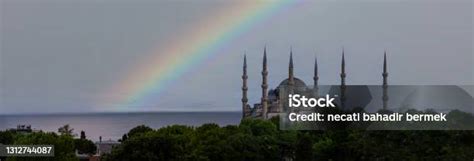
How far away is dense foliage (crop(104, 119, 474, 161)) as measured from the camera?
41156 mm

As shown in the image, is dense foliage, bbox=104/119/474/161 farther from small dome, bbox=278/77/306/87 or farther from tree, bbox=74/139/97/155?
small dome, bbox=278/77/306/87

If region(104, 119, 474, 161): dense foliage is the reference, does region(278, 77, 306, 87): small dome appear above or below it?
above

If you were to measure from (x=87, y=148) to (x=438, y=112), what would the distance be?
35467mm

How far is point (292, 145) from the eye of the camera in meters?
57.8

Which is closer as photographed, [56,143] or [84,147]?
[56,143]

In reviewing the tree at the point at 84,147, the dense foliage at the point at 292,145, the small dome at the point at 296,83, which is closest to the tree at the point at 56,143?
the dense foliage at the point at 292,145

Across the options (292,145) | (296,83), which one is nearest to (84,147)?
(292,145)

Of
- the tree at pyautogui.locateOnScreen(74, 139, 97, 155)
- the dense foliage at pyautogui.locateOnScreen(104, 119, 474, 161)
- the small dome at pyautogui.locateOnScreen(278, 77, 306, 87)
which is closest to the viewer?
the dense foliage at pyautogui.locateOnScreen(104, 119, 474, 161)

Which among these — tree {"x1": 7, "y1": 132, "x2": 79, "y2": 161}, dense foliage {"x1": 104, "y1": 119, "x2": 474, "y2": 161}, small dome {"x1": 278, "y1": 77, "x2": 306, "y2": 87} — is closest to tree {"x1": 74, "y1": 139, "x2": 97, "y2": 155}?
dense foliage {"x1": 104, "y1": 119, "x2": 474, "y2": 161}

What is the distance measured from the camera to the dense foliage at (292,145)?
41156mm

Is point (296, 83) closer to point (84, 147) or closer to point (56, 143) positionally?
point (84, 147)

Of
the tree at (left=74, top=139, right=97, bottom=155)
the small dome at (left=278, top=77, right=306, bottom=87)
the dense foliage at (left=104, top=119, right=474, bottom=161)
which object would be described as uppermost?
the small dome at (left=278, top=77, right=306, bottom=87)

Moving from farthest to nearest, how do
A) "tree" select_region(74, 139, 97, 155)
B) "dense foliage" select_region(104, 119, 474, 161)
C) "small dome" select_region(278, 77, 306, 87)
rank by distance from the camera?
"small dome" select_region(278, 77, 306, 87) < "tree" select_region(74, 139, 97, 155) < "dense foliage" select_region(104, 119, 474, 161)

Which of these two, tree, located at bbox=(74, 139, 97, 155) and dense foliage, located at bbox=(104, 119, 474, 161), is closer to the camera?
dense foliage, located at bbox=(104, 119, 474, 161)
